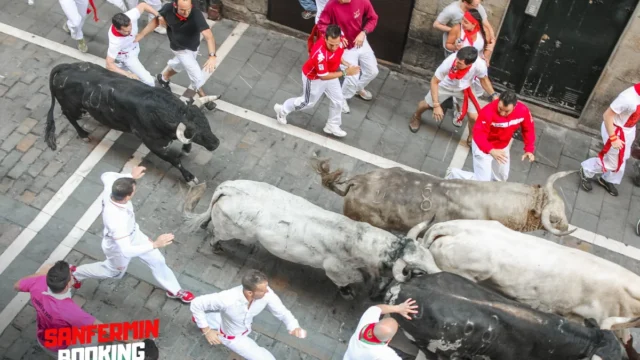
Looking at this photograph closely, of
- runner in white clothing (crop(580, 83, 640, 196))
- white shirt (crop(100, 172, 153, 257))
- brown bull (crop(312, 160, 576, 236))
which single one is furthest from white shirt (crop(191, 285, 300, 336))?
runner in white clothing (crop(580, 83, 640, 196))

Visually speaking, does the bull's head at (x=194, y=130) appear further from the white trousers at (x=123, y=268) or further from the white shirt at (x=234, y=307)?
the white shirt at (x=234, y=307)

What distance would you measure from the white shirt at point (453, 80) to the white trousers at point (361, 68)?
1207 mm

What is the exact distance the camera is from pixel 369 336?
233 inches

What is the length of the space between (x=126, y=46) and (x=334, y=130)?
339 centimetres

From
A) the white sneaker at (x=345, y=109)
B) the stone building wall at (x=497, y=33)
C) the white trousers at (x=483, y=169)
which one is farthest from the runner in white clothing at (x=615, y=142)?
the white sneaker at (x=345, y=109)

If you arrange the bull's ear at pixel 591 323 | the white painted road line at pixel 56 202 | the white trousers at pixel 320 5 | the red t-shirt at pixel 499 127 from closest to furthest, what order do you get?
the bull's ear at pixel 591 323 → the red t-shirt at pixel 499 127 → the white painted road line at pixel 56 202 → the white trousers at pixel 320 5

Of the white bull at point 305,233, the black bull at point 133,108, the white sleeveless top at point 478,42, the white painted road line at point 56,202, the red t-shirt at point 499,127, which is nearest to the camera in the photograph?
the white bull at point 305,233

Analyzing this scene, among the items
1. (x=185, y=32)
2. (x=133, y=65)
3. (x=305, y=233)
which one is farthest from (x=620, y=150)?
(x=133, y=65)

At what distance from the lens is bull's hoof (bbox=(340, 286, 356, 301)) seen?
797 centimetres

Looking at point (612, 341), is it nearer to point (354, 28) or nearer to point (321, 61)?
point (321, 61)

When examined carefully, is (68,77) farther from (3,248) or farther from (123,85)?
(3,248)

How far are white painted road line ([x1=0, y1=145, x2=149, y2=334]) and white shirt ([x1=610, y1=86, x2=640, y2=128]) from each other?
6885 mm

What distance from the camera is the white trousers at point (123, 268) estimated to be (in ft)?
23.8

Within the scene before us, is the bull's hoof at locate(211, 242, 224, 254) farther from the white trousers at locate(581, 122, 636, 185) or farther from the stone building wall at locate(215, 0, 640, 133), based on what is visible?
the white trousers at locate(581, 122, 636, 185)
